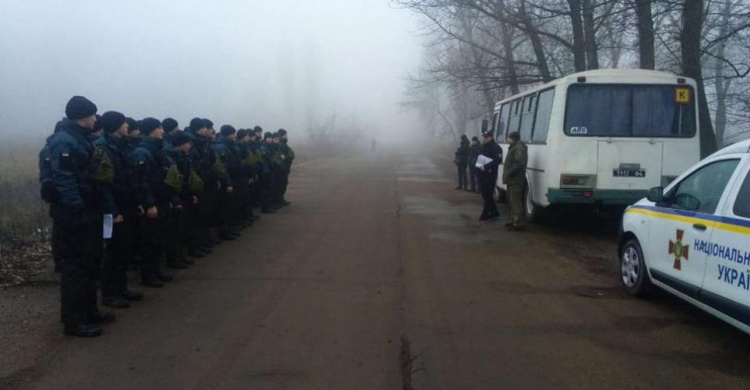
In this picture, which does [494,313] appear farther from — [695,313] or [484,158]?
[484,158]

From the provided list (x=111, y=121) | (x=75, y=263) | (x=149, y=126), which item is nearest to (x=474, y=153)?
(x=149, y=126)

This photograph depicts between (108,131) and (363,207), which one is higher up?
(108,131)

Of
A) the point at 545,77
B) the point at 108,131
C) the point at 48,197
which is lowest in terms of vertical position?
the point at 48,197

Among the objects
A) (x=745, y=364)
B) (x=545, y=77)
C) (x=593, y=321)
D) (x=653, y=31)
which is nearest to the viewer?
(x=745, y=364)

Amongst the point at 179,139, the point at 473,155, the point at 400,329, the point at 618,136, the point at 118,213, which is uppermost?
the point at 618,136

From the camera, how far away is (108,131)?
712cm

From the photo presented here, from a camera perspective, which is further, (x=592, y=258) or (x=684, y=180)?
(x=592, y=258)

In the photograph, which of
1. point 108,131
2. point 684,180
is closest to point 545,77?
point 684,180

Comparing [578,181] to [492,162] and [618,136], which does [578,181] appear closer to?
[618,136]

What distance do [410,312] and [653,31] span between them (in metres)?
11.5

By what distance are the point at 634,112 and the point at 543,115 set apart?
5.62 feet

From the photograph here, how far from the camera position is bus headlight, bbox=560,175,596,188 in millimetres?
11617

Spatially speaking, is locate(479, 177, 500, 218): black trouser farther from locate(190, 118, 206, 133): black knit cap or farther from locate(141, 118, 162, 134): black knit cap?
locate(141, 118, 162, 134): black knit cap

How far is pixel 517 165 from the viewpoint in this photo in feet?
41.6
